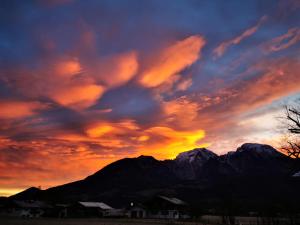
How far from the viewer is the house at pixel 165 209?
102725 mm

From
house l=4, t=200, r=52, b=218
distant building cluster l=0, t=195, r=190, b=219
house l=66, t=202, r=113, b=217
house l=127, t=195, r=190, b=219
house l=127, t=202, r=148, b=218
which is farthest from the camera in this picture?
house l=4, t=200, r=52, b=218

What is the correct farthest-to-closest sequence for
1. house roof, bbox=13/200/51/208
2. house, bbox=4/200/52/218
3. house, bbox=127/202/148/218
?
house roof, bbox=13/200/51/208, house, bbox=4/200/52/218, house, bbox=127/202/148/218

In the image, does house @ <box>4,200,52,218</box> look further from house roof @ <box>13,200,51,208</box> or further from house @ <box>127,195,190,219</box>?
house @ <box>127,195,190,219</box>

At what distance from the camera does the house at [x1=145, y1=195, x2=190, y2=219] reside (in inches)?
4044

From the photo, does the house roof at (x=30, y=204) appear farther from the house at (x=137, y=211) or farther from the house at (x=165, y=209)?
the house at (x=165, y=209)

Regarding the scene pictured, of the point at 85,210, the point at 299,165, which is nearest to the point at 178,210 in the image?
the point at 85,210

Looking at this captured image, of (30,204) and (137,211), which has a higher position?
(30,204)

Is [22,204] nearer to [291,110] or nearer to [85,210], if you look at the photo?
[85,210]

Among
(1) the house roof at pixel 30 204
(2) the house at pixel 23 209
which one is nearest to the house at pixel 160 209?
(2) the house at pixel 23 209

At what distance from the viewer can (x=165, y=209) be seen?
105 meters

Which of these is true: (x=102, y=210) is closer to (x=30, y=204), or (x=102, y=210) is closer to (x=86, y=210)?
(x=86, y=210)

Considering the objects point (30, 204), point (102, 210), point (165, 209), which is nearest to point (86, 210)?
point (102, 210)

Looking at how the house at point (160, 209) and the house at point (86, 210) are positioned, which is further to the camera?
the house at point (86, 210)

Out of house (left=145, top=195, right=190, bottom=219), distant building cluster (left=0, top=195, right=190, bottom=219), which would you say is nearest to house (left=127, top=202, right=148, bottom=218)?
distant building cluster (left=0, top=195, right=190, bottom=219)
